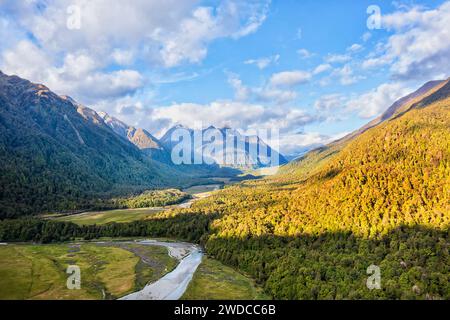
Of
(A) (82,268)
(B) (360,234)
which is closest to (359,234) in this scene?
(B) (360,234)

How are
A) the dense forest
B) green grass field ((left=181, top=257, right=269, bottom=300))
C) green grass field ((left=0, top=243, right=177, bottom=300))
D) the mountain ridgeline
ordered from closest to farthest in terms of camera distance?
1. the mountain ridgeline
2. the dense forest
3. green grass field ((left=181, top=257, right=269, bottom=300))
4. green grass field ((left=0, top=243, right=177, bottom=300))

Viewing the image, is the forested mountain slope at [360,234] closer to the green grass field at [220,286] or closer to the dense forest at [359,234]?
the dense forest at [359,234]

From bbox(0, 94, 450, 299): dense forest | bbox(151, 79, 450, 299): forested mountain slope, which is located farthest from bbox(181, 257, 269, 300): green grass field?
bbox(151, 79, 450, 299): forested mountain slope

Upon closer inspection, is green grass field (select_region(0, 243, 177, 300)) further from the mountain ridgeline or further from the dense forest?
the mountain ridgeline

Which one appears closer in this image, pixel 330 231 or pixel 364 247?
pixel 364 247
